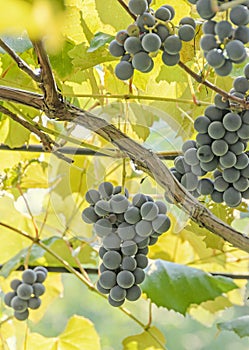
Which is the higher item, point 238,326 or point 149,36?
point 149,36

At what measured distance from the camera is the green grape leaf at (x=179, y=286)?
90 centimetres

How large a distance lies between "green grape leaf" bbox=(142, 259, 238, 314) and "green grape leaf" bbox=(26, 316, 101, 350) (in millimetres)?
272

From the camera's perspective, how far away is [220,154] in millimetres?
529

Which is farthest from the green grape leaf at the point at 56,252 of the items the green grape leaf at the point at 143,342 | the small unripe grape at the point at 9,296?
the green grape leaf at the point at 143,342

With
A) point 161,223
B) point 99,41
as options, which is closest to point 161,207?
point 161,223

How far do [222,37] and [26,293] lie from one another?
2.24 feet

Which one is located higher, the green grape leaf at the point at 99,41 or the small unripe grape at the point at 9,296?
the green grape leaf at the point at 99,41

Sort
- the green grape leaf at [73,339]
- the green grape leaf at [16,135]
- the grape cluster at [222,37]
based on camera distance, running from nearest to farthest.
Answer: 1. the grape cluster at [222,37]
2. the green grape leaf at [16,135]
3. the green grape leaf at [73,339]

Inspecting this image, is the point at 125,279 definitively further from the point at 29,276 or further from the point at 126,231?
the point at 29,276

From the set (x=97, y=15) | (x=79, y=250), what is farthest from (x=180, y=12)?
(x=79, y=250)

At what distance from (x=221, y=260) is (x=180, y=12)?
23.5 inches

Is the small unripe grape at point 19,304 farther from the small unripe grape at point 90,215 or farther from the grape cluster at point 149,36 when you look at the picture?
the grape cluster at point 149,36

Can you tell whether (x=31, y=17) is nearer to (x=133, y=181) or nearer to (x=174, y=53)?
(x=174, y=53)

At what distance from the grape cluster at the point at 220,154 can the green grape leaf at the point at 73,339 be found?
2.10 feet
